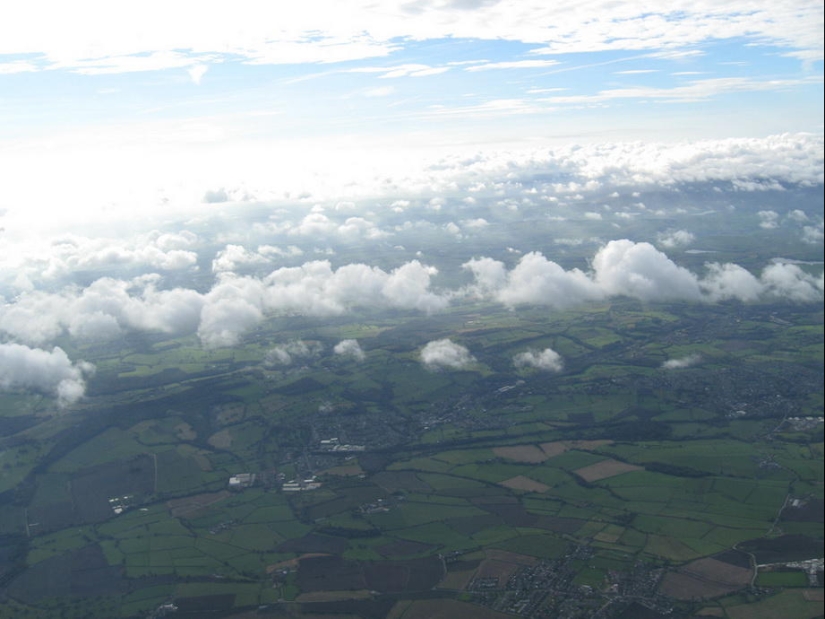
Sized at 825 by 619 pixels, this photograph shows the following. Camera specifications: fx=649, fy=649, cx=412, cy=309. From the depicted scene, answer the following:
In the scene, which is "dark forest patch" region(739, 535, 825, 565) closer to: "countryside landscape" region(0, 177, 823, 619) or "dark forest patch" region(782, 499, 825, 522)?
"countryside landscape" region(0, 177, 823, 619)

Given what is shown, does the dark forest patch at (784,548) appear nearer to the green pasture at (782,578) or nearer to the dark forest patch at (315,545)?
the green pasture at (782,578)

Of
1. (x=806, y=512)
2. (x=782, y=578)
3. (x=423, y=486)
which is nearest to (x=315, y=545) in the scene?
(x=423, y=486)

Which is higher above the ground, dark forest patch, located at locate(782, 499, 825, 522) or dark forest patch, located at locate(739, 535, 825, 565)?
dark forest patch, located at locate(739, 535, 825, 565)

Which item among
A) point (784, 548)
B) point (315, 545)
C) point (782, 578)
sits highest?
point (782, 578)

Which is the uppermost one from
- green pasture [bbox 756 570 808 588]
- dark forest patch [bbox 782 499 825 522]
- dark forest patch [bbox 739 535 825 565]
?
green pasture [bbox 756 570 808 588]

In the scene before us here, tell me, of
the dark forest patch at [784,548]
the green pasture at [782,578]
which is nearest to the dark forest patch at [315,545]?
the green pasture at [782,578]

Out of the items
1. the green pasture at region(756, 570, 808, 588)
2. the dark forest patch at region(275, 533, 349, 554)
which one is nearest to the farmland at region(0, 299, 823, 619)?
the green pasture at region(756, 570, 808, 588)

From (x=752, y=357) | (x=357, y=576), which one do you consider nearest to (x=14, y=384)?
(x=357, y=576)

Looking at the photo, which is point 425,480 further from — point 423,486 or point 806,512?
point 806,512

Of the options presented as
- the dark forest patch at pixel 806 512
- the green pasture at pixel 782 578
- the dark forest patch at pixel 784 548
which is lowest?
the dark forest patch at pixel 806 512
